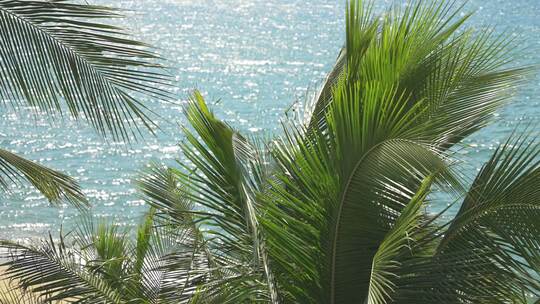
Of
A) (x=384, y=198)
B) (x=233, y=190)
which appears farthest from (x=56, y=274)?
(x=384, y=198)

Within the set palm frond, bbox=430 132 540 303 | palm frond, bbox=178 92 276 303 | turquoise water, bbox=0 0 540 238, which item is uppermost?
turquoise water, bbox=0 0 540 238

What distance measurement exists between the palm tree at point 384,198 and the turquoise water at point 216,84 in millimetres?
680

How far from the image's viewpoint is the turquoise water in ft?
64.0

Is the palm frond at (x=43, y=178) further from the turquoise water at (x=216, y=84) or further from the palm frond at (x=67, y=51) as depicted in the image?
the palm frond at (x=67, y=51)

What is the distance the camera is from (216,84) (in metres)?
34.6

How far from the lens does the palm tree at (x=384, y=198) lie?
14.6 ft

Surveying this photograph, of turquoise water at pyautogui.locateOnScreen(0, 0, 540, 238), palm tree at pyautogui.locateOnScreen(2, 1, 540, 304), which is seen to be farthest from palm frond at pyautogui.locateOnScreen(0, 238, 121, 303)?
turquoise water at pyautogui.locateOnScreen(0, 0, 540, 238)

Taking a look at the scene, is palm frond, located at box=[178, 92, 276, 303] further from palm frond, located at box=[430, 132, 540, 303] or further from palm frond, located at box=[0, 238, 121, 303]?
palm frond, located at box=[0, 238, 121, 303]

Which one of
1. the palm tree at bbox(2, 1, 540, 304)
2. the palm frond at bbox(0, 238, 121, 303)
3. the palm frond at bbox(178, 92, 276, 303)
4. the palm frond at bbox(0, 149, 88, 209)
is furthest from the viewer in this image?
the palm frond at bbox(0, 238, 121, 303)

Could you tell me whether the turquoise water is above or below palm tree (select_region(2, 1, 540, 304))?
above

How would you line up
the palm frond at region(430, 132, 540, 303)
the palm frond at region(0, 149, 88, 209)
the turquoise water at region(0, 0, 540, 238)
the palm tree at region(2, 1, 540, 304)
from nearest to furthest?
1. the palm tree at region(2, 1, 540, 304)
2. the palm frond at region(430, 132, 540, 303)
3. the palm frond at region(0, 149, 88, 209)
4. the turquoise water at region(0, 0, 540, 238)

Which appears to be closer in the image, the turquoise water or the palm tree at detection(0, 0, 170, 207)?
the palm tree at detection(0, 0, 170, 207)

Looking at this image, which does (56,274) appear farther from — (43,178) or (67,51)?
(67,51)

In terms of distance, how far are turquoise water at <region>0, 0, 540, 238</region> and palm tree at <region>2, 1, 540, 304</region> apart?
680 millimetres
